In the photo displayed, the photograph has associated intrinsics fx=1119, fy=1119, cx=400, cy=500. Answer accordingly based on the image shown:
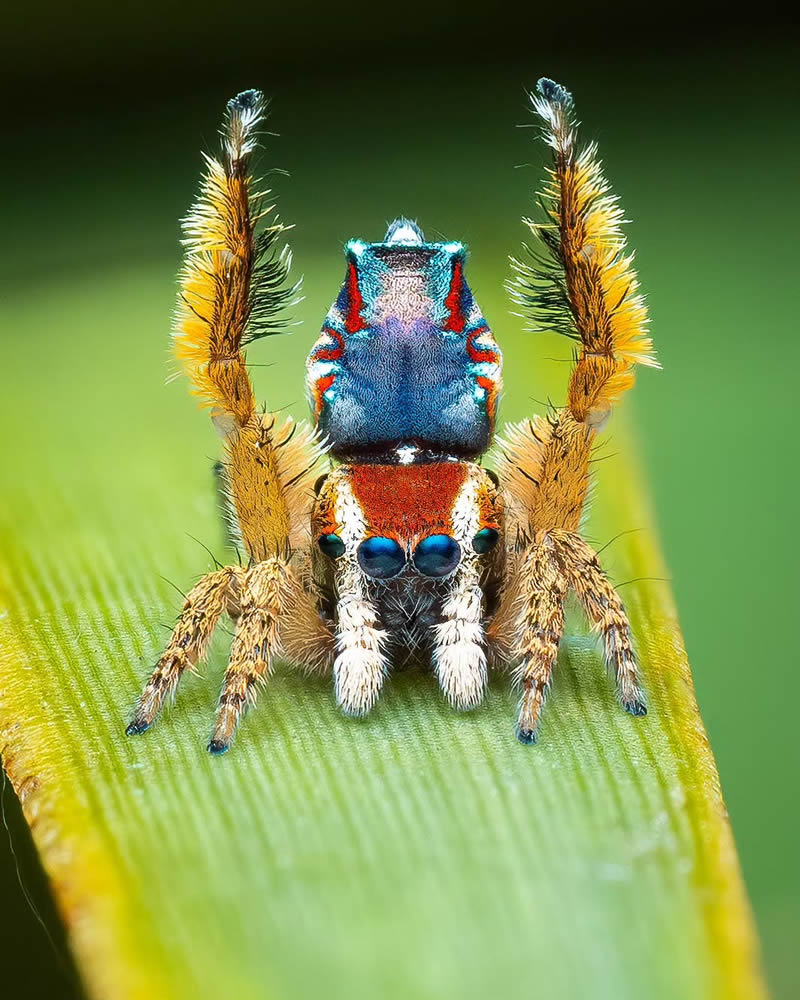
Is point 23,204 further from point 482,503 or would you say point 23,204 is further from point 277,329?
point 482,503

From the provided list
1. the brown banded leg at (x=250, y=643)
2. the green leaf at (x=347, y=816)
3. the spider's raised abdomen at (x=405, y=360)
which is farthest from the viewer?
the spider's raised abdomen at (x=405, y=360)

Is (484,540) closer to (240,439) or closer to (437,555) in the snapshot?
(437,555)

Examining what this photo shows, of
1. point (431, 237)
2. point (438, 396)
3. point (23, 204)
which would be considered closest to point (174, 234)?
point (23, 204)

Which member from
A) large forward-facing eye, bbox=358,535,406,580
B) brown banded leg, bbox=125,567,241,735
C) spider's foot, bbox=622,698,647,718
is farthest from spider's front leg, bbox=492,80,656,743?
brown banded leg, bbox=125,567,241,735

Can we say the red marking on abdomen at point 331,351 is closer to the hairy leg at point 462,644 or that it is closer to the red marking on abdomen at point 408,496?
the red marking on abdomen at point 408,496

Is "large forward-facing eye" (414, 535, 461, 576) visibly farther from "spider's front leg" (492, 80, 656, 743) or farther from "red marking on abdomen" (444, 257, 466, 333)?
"red marking on abdomen" (444, 257, 466, 333)

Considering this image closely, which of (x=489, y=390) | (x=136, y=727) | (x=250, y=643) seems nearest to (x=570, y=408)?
(x=489, y=390)

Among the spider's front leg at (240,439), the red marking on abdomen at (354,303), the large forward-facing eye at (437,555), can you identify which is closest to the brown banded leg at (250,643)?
the spider's front leg at (240,439)

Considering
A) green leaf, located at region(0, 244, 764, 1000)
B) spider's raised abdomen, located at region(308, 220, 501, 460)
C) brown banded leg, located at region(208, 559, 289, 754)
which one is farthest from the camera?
spider's raised abdomen, located at region(308, 220, 501, 460)
